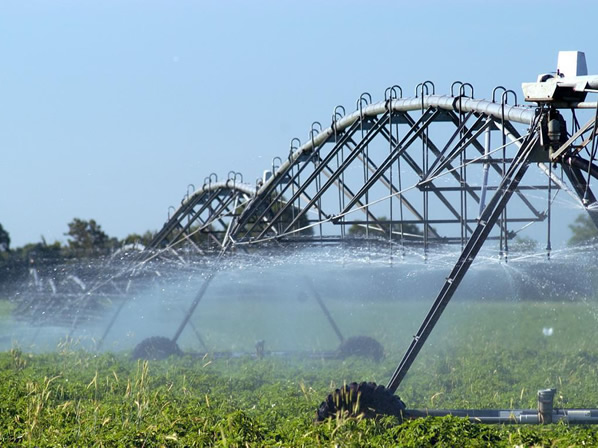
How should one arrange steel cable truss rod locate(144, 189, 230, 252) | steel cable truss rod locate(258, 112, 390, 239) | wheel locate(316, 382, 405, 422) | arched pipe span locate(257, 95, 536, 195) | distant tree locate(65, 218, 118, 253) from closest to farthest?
wheel locate(316, 382, 405, 422) < arched pipe span locate(257, 95, 536, 195) < steel cable truss rod locate(258, 112, 390, 239) < steel cable truss rod locate(144, 189, 230, 252) < distant tree locate(65, 218, 118, 253)

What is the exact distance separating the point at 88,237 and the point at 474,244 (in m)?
38.3

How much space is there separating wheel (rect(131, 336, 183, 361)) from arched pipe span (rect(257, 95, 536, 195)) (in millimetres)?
3658

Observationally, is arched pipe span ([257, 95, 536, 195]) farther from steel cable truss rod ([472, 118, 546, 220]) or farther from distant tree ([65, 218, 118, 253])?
distant tree ([65, 218, 118, 253])

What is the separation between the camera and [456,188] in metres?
13.6

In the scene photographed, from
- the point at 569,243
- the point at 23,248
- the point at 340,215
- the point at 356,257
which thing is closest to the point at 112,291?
the point at 356,257

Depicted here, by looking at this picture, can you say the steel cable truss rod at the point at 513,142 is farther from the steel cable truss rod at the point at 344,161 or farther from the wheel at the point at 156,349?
the wheel at the point at 156,349

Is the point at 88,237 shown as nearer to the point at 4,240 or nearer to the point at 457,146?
the point at 4,240

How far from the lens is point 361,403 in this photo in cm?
1048

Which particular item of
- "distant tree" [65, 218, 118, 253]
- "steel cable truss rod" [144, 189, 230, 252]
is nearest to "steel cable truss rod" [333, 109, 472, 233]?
"steel cable truss rod" [144, 189, 230, 252]

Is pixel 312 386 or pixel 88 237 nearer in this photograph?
pixel 312 386

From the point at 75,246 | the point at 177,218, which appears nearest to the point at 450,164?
the point at 177,218

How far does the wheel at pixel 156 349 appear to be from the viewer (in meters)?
19.4

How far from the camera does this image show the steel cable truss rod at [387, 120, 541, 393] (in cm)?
1112

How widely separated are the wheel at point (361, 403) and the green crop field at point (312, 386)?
0.28 m
